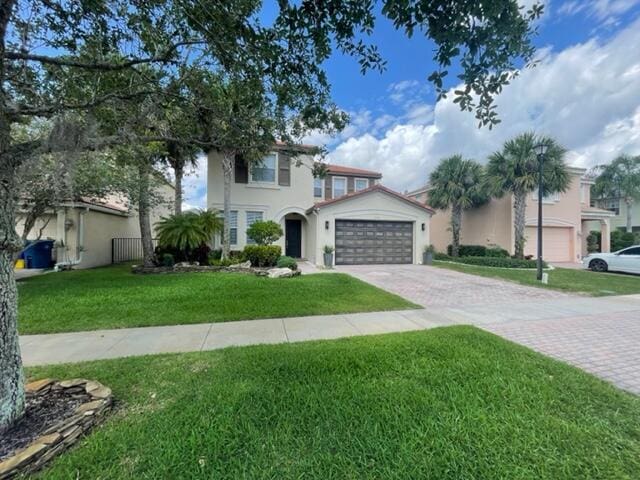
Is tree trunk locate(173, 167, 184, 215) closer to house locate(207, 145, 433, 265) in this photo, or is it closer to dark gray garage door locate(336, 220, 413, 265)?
house locate(207, 145, 433, 265)

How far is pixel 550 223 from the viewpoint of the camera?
19203mm

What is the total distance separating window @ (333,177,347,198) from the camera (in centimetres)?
2112

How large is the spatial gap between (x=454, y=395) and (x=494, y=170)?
18.1 metres

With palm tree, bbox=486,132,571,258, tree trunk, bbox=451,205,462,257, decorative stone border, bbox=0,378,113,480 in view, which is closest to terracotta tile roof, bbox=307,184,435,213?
tree trunk, bbox=451,205,462,257

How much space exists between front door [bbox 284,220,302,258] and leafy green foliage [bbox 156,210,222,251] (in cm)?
478

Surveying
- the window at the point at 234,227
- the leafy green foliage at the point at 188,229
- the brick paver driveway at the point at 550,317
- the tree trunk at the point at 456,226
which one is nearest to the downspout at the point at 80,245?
the leafy green foliage at the point at 188,229

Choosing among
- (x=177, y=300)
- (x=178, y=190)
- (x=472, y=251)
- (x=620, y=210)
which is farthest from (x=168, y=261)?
(x=620, y=210)

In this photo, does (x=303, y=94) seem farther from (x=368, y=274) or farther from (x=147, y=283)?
(x=368, y=274)

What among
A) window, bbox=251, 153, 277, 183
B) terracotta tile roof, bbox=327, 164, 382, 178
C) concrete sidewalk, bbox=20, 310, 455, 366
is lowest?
concrete sidewalk, bbox=20, 310, 455, 366

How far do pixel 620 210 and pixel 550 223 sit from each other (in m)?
15.5

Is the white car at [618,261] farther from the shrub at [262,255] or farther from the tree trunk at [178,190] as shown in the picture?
the tree trunk at [178,190]

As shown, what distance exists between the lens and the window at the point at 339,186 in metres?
21.1

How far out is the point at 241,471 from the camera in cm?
211

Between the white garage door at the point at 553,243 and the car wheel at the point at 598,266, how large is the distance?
4303 mm
